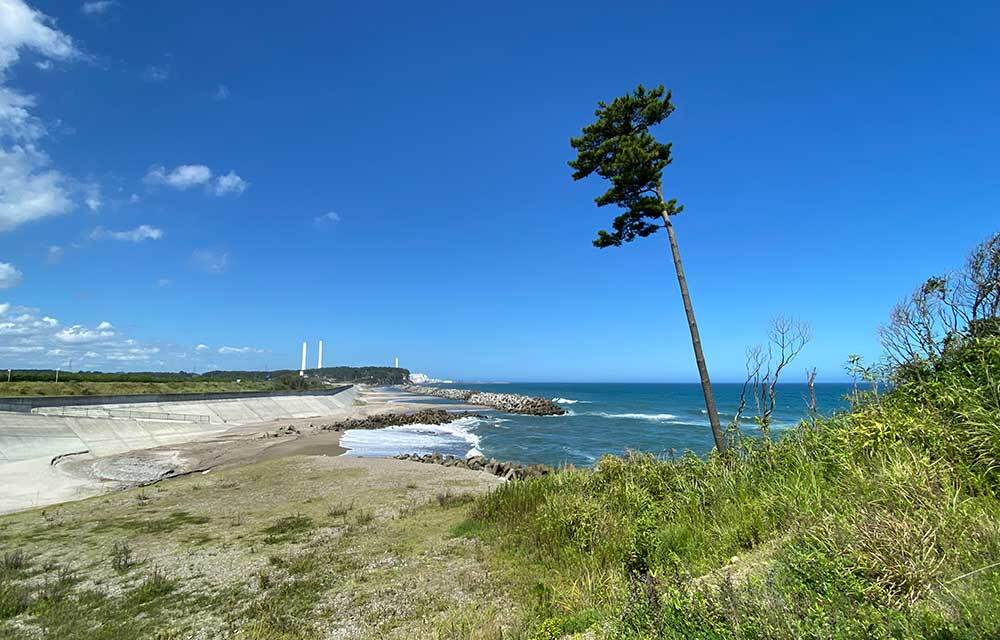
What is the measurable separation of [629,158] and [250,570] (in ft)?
44.6

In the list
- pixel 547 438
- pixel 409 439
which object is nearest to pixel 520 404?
pixel 547 438

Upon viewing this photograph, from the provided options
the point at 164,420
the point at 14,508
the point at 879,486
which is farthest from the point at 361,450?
the point at 879,486

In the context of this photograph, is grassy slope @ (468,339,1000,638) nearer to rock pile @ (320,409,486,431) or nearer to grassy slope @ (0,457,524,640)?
grassy slope @ (0,457,524,640)

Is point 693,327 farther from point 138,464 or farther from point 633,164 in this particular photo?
point 138,464

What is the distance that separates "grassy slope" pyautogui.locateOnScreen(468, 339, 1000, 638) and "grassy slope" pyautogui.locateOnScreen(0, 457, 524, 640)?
55.3 inches

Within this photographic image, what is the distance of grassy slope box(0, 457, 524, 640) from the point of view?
247 inches

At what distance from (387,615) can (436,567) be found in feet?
5.67

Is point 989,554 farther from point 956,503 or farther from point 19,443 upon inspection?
point 19,443

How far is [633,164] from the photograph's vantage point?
527 inches

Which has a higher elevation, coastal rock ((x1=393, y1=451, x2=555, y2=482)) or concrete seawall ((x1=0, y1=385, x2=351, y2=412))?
concrete seawall ((x1=0, y1=385, x2=351, y2=412))

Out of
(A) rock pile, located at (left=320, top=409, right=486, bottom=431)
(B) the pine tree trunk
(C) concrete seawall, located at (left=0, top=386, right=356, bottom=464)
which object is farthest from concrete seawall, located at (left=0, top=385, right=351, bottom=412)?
(B) the pine tree trunk

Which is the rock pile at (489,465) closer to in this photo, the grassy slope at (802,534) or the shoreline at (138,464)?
the shoreline at (138,464)

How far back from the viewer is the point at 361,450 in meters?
29.0

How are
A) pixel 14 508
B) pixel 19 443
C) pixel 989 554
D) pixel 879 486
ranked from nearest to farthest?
pixel 989 554
pixel 879 486
pixel 14 508
pixel 19 443
